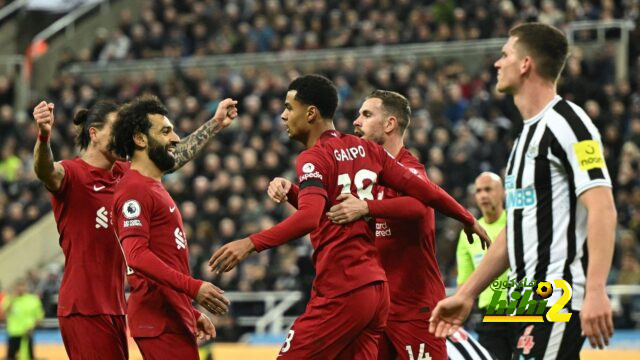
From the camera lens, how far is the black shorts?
5.34m

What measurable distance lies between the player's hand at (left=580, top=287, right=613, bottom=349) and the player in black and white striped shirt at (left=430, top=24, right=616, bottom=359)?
0.59ft

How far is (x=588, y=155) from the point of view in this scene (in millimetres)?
5254

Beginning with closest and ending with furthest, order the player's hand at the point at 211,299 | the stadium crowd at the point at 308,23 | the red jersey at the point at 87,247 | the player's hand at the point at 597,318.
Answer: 1. the player's hand at the point at 597,318
2. the player's hand at the point at 211,299
3. the red jersey at the point at 87,247
4. the stadium crowd at the point at 308,23

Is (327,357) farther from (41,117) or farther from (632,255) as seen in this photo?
(632,255)

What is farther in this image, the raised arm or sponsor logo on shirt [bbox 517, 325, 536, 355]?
the raised arm

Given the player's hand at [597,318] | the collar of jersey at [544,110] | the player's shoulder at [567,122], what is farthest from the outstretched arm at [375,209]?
the player's hand at [597,318]

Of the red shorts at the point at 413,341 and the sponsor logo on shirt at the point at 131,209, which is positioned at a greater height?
the sponsor logo on shirt at the point at 131,209

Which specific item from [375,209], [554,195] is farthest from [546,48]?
[375,209]

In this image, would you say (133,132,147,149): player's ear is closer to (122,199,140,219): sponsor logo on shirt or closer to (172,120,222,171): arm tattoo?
(122,199,140,219): sponsor logo on shirt

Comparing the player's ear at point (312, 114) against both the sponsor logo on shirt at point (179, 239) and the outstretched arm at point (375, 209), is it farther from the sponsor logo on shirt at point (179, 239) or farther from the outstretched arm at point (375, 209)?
the sponsor logo on shirt at point (179, 239)

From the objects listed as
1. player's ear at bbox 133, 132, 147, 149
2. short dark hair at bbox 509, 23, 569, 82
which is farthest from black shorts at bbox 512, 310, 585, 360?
player's ear at bbox 133, 132, 147, 149

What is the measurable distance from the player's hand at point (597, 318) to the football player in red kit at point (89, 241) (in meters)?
3.48

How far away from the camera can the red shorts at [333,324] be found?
22.0 ft

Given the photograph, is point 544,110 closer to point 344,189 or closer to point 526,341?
A: point 526,341
